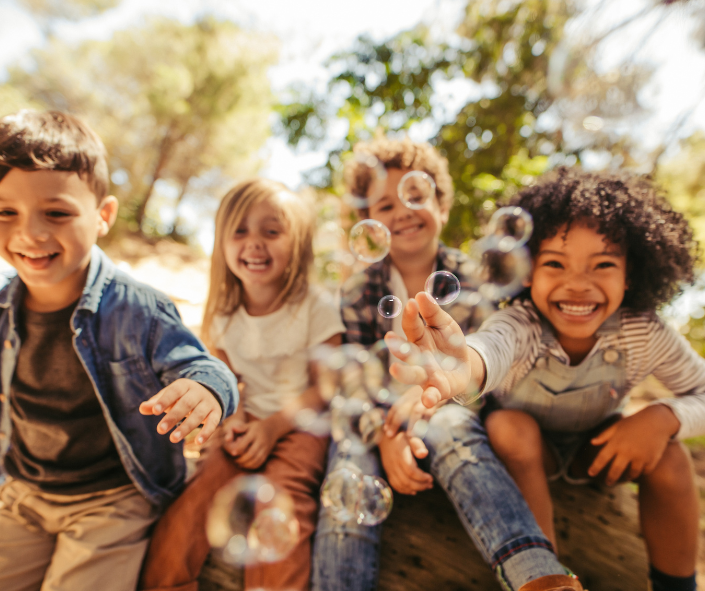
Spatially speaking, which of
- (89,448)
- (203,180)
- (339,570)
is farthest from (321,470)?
(203,180)

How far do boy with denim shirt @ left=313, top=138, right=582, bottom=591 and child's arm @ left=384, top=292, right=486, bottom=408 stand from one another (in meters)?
0.46

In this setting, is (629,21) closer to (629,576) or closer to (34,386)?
(629,576)

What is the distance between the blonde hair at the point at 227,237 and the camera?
6.04 feet

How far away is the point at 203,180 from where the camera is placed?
1267cm

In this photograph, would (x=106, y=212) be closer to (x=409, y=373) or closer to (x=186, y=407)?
(x=186, y=407)

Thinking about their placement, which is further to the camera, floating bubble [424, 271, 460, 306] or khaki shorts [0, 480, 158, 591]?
floating bubble [424, 271, 460, 306]

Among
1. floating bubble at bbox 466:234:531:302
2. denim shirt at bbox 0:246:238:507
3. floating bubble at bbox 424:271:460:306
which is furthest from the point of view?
floating bubble at bbox 424:271:460:306

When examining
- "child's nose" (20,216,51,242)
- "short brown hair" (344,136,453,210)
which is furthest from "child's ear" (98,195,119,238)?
"short brown hair" (344,136,453,210)

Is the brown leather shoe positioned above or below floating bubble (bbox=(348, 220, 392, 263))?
below

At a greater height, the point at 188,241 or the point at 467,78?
the point at 188,241

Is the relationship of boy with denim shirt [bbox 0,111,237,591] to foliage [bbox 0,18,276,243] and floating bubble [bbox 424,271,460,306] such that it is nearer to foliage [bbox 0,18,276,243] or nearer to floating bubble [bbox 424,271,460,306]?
floating bubble [bbox 424,271,460,306]

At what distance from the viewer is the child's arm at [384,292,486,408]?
2.93 feet

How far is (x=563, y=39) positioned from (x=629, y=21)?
1620 mm

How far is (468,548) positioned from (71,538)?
56.2 inches
